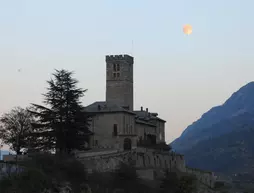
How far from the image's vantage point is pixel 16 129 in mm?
77688

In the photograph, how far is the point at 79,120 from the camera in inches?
2889

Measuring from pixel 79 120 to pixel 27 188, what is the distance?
21327 millimetres

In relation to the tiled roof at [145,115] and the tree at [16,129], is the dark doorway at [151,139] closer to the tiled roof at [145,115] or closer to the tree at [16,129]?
the tiled roof at [145,115]

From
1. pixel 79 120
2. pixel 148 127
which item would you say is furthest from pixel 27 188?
pixel 148 127

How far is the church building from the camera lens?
90.3m

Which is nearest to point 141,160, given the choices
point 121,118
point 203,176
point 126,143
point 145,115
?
point 126,143

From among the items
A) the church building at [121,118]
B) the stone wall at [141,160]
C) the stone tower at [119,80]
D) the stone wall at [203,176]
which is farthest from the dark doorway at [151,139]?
the stone wall at [203,176]

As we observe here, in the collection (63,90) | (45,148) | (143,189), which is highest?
(63,90)

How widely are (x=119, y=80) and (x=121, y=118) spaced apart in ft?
49.9

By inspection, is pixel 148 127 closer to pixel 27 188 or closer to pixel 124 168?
pixel 124 168

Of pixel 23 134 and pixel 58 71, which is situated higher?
pixel 58 71

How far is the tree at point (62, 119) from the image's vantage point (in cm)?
7206

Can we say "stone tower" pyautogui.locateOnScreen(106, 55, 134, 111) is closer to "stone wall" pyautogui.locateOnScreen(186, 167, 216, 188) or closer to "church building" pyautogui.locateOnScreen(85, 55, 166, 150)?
"church building" pyautogui.locateOnScreen(85, 55, 166, 150)

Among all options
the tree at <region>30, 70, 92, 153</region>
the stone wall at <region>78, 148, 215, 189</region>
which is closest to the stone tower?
the stone wall at <region>78, 148, 215, 189</region>
